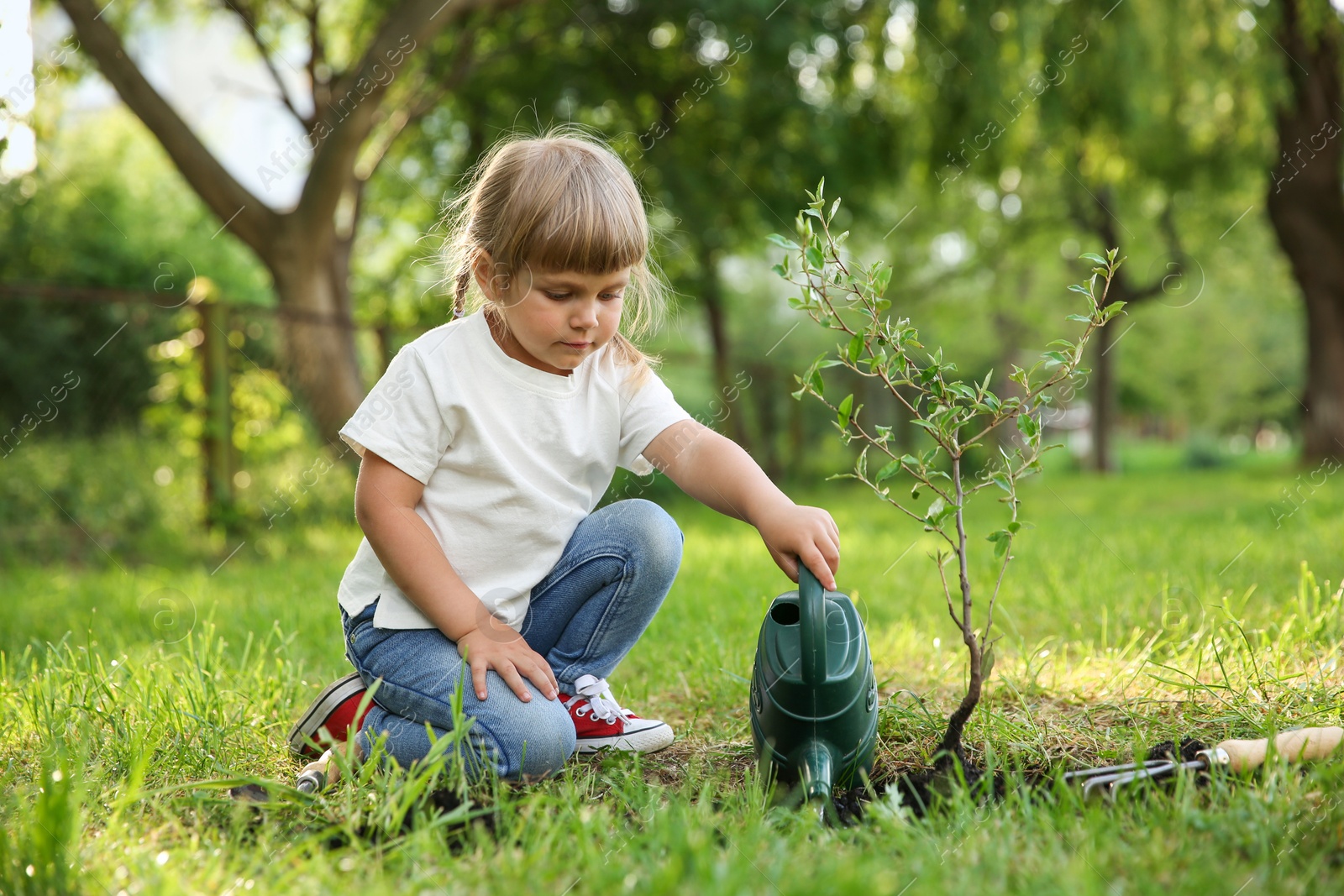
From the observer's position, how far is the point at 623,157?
7418mm

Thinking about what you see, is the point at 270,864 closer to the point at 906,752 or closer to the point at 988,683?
the point at 906,752

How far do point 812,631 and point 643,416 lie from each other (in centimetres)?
68

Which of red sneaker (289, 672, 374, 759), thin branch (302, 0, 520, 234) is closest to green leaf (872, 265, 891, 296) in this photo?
red sneaker (289, 672, 374, 759)

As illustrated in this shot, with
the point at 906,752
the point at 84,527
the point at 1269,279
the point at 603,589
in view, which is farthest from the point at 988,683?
the point at 1269,279

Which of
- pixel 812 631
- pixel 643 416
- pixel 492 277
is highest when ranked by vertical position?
pixel 492 277

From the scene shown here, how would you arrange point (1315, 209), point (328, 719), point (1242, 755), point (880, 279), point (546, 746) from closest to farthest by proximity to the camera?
point (1242, 755)
point (880, 279)
point (546, 746)
point (328, 719)
point (1315, 209)

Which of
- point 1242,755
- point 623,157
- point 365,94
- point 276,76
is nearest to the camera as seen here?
point 1242,755

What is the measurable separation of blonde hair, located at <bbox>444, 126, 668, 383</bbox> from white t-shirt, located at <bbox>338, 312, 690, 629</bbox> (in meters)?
0.10

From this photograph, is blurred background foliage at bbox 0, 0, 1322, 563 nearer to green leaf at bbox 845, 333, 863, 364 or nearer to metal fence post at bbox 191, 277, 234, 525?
metal fence post at bbox 191, 277, 234, 525

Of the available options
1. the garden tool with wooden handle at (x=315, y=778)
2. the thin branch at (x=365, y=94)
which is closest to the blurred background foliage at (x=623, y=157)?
the thin branch at (x=365, y=94)

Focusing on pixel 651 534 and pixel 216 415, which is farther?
pixel 216 415

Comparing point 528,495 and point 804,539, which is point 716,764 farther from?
point 528,495

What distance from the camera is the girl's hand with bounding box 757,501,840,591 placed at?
165 cm

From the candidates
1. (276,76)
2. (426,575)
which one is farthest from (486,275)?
(276,76)
